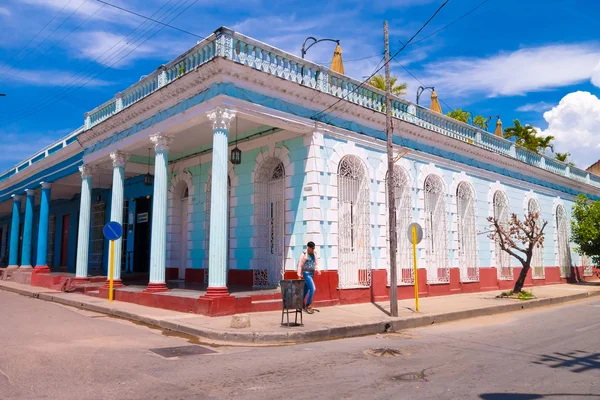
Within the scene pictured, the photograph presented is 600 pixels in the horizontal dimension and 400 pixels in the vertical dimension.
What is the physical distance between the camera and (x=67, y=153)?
1967cm

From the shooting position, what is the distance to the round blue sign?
523 inches

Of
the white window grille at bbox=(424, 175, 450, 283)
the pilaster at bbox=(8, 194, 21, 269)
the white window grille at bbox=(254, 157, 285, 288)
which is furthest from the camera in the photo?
the pilaster at bbox=(8, 194, 21, 269)

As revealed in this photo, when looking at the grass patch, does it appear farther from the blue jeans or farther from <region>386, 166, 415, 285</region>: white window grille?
the blue jeans

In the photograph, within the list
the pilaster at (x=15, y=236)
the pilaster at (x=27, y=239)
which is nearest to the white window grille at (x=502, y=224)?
the pilaster at (x=27, y=239)

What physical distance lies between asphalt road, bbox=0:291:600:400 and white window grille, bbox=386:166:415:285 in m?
5.20

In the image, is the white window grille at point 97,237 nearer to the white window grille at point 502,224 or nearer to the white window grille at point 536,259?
the white window grille at point 502,224

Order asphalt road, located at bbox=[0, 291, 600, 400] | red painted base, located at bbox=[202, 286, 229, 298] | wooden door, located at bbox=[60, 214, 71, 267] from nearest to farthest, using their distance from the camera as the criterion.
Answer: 1. asphalt road, located at bbox=[0, 291, 600, 400]
2. red painted base, located at bbox=[202, 286, 229, 298]
3. wooden door, located at bbox=[60, 214, 71, 267]

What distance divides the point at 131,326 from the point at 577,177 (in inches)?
1062

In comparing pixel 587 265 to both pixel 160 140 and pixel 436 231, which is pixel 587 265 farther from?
pixel 160 140

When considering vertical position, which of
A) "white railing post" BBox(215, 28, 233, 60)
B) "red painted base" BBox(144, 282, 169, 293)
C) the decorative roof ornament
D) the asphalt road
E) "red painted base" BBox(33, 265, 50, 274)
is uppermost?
the decorative roof ornament

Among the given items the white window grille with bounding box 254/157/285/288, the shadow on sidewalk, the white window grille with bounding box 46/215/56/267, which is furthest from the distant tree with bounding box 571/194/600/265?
the white window grille with bounding box 46/215/56/267

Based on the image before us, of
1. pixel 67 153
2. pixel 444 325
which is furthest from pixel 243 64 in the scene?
pixel 67 153

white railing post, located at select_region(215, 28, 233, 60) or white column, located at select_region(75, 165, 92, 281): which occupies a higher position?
white railing post, located at select_region(215, 28, 233, 60)

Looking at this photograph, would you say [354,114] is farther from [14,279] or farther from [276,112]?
[14,279]
